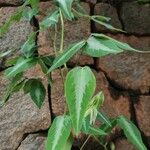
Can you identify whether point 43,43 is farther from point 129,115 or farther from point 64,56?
point 64,56

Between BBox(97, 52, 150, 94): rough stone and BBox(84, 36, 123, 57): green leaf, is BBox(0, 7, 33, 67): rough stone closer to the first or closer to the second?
BBox(97, 52, 150, 94): rough stone

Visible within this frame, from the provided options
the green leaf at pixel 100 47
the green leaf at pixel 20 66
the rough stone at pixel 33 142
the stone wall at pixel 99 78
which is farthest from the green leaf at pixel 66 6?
the rough stone at pixel 33 142

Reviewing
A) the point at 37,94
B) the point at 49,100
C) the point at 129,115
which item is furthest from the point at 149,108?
the point at 37,94

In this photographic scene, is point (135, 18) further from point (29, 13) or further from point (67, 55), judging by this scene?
point (67, 55)

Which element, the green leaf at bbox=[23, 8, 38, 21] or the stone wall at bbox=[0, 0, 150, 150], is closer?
the green leaf at bbox=[23, 8, 38, 21]

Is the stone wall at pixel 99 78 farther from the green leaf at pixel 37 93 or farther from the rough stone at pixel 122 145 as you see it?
the green leaf at pixel 37 93

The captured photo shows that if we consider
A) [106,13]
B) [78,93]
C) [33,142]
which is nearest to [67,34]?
[106,13]

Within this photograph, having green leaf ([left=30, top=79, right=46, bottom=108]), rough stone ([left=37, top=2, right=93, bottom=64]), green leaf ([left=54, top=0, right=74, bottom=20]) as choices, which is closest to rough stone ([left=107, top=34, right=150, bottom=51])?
rough stone ([left=37, top=2, right=93, bottom=64])
